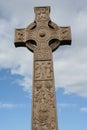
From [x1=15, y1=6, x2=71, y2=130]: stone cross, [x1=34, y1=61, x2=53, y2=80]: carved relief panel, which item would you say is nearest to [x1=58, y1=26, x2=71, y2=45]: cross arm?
[x1=15, y1=6, x2=71, y2=130]: stone cross

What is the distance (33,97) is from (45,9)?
9.52 feet

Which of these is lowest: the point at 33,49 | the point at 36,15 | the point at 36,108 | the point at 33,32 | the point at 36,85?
the point at 36,108

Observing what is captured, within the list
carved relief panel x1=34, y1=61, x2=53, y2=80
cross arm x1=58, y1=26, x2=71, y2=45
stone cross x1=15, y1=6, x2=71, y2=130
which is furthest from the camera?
cross arm x1=58, y1=26, x2=71, y2=45

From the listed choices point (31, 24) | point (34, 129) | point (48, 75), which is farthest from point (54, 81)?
point (31, 24)

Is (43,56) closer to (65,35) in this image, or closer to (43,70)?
(43,70)

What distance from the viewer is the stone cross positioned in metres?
7.63

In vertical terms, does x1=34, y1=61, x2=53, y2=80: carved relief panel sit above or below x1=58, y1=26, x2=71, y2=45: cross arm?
below

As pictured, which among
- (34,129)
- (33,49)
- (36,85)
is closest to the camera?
(34,129)

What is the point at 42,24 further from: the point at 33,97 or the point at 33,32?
the point at 33,97

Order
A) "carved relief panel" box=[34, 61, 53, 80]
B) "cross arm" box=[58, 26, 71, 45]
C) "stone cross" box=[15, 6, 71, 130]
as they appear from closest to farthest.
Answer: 1. "stone cross" box=[15, 6, 71, 130]
2. "carved relief panel" box=[34, 61, 53, 80]
3. "cross arm" box=[58, 26, 71, 45]

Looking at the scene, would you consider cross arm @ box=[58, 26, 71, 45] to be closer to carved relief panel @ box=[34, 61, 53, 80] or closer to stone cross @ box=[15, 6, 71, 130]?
stone cross @ box=[15, 6, 71, 130]

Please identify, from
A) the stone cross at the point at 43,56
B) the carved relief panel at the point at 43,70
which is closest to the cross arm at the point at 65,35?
the stone cross at the point at 43,56

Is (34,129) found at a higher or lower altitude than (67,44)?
lower

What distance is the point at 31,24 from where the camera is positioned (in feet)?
29.7
